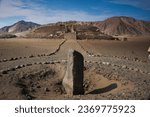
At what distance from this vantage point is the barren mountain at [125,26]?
49.4m

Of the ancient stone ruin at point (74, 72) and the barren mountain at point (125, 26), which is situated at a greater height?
the barren mountain at point (125, 26)

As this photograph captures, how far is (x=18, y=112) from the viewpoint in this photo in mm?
4801

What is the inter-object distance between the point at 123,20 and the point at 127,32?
2.79 m

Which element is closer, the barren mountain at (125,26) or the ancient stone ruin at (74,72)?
the ancient stone ruin at (74,72)

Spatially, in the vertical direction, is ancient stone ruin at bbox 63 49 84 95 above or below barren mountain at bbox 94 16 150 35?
below

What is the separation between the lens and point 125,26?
5578cm

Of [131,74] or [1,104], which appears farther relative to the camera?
[131,74]

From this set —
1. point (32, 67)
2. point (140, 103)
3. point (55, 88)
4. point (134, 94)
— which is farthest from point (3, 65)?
point (140, 103)

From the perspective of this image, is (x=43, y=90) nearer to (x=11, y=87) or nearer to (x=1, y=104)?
(x=11, y=87)

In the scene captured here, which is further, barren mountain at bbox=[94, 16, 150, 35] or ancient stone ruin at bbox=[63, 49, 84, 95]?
barren mountain at bbox=[94, 16, 150, 35]

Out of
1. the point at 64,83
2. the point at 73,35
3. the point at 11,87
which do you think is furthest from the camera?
the point at 73,35

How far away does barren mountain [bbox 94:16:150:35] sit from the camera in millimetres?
49384

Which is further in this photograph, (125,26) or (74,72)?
(125,26)

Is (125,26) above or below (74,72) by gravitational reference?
above
